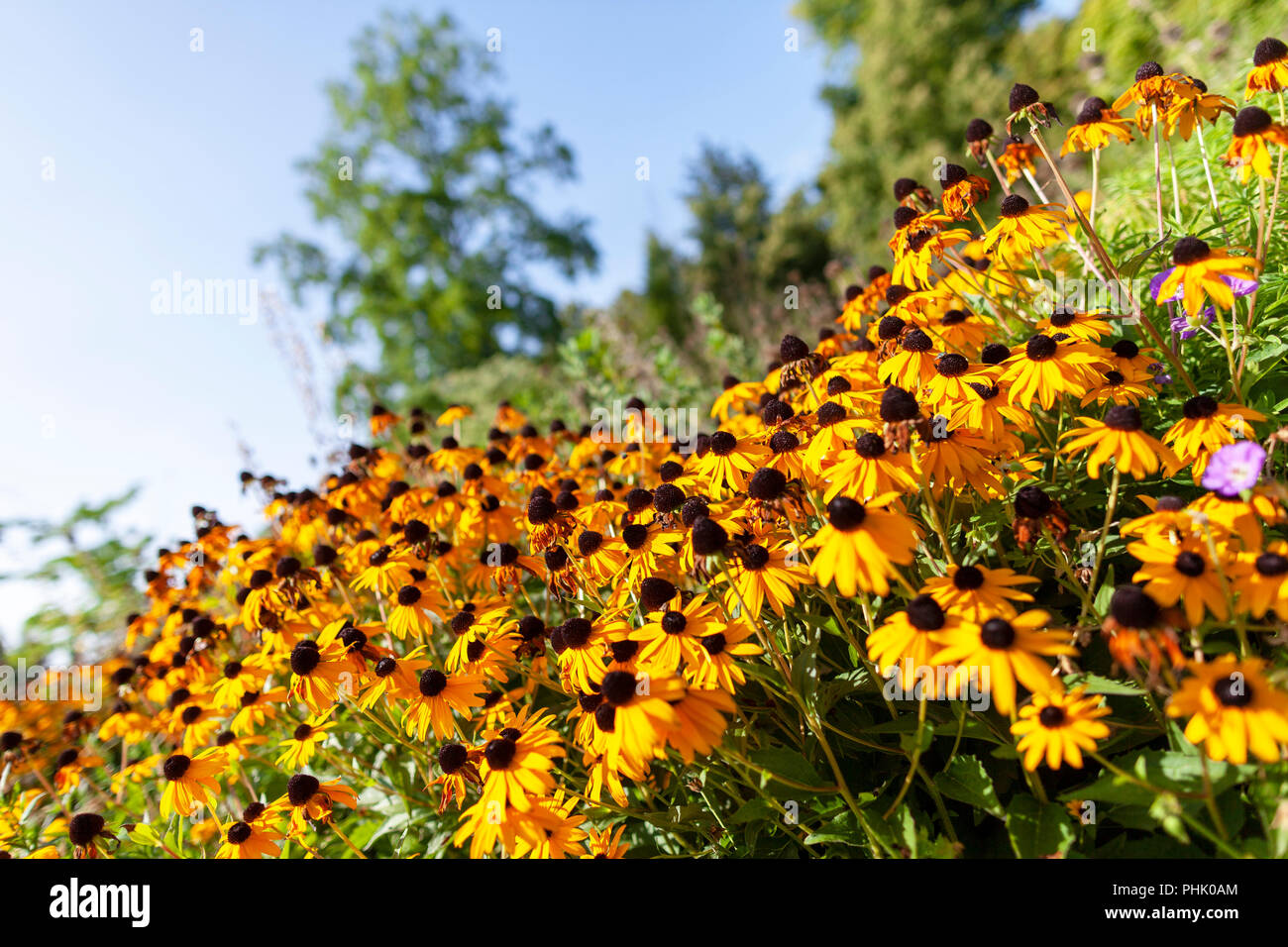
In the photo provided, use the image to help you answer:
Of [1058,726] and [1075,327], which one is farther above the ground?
[1075,327]

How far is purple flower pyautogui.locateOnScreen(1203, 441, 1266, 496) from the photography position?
1.38 m

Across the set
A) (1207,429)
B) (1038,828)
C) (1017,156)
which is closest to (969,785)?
(1038,828)

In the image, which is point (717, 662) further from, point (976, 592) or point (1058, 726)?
point (1058, 726)

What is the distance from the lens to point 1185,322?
2.40 metres

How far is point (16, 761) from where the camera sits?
3203 mm

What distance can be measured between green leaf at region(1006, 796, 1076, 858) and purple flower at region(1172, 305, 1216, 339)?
1695 millimetres

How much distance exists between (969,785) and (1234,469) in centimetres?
92

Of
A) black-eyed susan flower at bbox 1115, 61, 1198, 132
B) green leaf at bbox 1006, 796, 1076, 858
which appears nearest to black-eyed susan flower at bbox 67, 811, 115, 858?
green leaf at bbox 1006, 796, 1076, 858

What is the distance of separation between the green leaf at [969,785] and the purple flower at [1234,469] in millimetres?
820

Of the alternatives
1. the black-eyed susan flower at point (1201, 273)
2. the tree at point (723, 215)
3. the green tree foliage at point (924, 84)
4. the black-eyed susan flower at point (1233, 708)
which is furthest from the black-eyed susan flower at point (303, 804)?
the tree at point (723, 215)

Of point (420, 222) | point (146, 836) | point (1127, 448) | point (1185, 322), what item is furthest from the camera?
point (420, 222)

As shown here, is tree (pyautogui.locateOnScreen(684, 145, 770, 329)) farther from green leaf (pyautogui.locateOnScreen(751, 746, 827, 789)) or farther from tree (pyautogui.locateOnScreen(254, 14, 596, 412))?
green leaf (pyautogui.locateOnScreen(751, 746, 827, 789))
